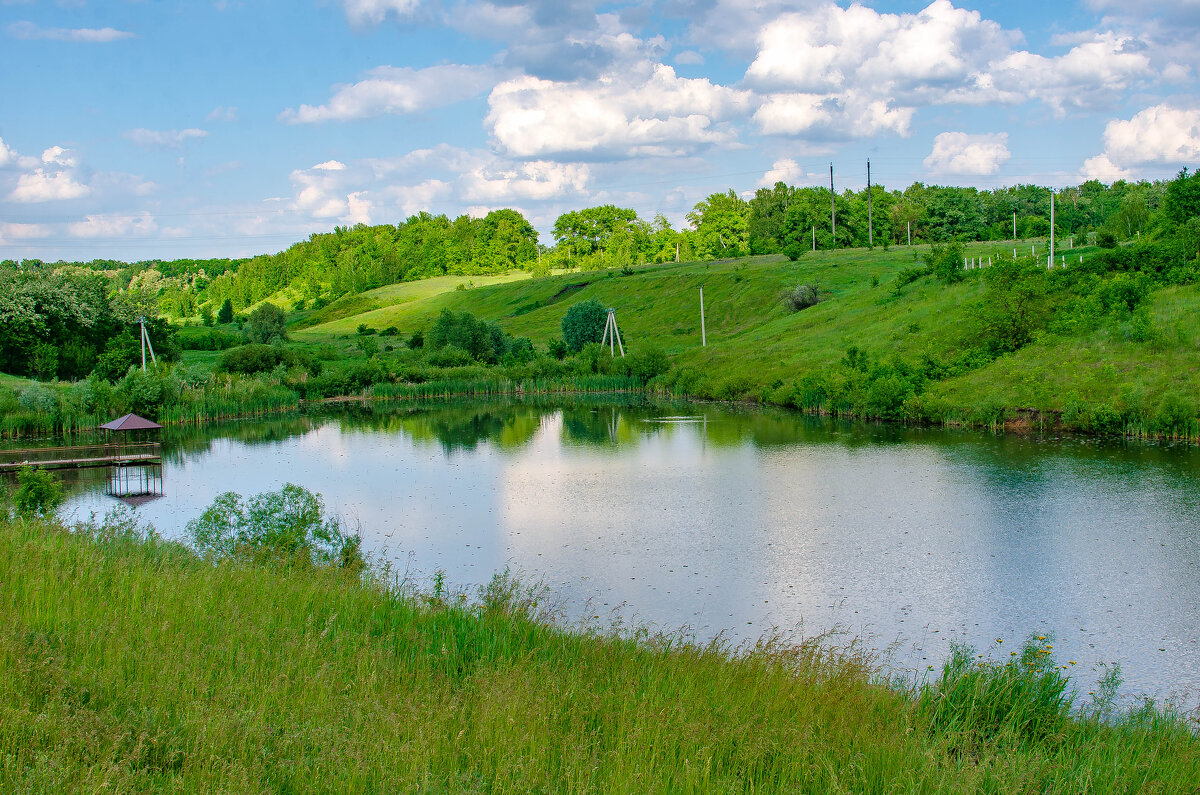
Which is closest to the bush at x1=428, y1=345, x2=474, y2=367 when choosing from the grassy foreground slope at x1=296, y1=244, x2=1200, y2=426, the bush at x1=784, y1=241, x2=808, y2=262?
the grassy foreground slope at x1=296, y1=244, x2=1200, y2=426

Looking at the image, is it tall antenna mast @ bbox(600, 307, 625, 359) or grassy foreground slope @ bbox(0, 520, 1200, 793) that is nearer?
grassy foreground slope @ bbox(0, 520, 1200, 793)

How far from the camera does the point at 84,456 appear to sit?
3067 centimetres

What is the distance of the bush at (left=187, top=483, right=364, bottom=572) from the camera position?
43.8ft

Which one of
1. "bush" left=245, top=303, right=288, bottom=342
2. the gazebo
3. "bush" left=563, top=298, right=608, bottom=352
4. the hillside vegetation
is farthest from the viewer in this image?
"bush" left=245, top=303, right=288, bottom=342

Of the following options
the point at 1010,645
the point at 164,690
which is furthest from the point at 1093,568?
the point at 164,690

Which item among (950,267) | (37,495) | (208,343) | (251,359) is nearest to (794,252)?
(950,267)

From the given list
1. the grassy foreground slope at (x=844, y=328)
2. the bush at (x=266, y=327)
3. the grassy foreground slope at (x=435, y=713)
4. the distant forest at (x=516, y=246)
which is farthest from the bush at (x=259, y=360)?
the grassy foreground slope at (x=435, y=713)

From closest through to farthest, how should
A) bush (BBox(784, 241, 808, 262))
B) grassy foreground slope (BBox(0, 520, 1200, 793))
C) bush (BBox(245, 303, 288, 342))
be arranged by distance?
grassy foreground slope (BBox(0, 520, 1200, 793)) → bush (BBox(245, 303, 288, 342)) → bush (BBox(784, 241, 808, 262))

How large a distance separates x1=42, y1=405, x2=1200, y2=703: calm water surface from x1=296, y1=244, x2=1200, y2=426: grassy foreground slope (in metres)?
3.89

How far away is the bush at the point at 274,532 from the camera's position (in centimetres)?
1334

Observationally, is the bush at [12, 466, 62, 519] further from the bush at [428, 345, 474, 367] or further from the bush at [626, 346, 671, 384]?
the bush at [428, 345, 474, 367]

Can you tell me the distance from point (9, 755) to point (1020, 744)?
651 cm

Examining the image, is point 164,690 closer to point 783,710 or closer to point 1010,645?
point 783,710

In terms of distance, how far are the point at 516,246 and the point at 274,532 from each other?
116m
